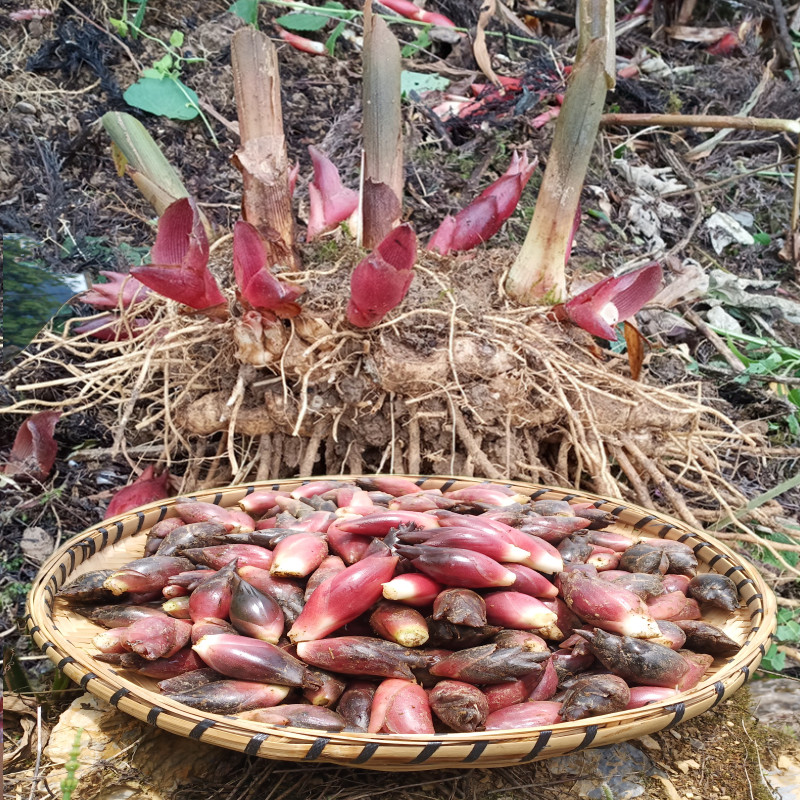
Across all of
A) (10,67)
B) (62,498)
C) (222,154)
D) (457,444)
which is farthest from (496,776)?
(10,67)

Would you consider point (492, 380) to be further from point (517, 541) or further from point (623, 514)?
point (517, 541)

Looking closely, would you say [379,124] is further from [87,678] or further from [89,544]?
[87,678]

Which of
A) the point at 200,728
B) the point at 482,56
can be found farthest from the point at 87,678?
the point at 482,56

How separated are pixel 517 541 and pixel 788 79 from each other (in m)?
2.90

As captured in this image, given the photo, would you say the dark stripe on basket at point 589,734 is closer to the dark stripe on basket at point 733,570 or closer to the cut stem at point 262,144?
the dark stripe on basket at point 733,570

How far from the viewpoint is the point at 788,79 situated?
10.1ft

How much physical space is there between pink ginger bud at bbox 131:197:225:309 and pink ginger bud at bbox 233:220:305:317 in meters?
0.06

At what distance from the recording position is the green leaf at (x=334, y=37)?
2.77 meters

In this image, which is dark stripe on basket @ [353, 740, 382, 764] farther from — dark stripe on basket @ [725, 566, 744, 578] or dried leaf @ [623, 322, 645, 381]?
dried leaf @ [623, 322, 645, 381]

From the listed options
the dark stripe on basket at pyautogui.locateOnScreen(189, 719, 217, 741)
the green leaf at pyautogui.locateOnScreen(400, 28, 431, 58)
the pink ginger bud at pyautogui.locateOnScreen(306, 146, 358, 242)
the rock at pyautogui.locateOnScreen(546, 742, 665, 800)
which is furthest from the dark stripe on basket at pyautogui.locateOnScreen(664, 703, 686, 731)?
the green leaf at pyautogui.locateOnScreen(400, 28, 431, 58)

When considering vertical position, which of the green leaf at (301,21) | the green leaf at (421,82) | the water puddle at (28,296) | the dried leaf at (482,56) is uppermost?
the green leaf at (301,21)

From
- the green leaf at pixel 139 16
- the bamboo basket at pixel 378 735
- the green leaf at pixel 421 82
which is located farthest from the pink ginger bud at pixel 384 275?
the green leaf at pixel 139 16

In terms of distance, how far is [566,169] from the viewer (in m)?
1.59

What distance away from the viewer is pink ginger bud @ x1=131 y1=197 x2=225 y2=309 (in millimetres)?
1341
